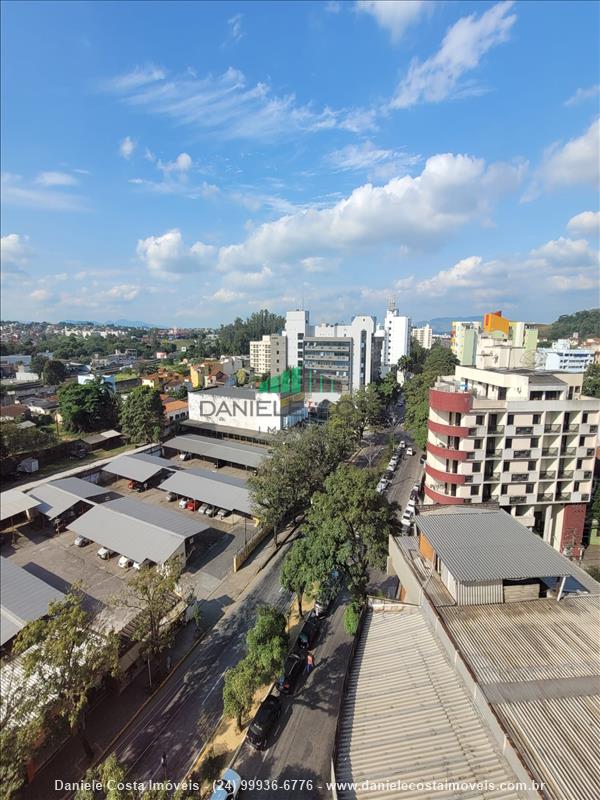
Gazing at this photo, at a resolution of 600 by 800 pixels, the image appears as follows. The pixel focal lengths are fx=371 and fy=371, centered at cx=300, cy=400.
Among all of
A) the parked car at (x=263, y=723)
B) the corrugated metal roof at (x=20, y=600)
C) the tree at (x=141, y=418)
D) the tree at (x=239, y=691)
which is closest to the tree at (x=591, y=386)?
the tree at (x=141, y=418)

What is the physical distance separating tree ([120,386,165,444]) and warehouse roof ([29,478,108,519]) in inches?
353

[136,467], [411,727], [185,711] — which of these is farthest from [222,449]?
[411,727]

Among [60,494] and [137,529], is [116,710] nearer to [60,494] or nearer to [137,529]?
[137,529]

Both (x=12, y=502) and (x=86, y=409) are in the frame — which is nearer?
(x=12, y=502)

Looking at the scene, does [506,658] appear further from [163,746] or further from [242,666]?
[163,746]

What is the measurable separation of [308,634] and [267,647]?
330 centimetres

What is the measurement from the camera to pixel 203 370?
5534cm

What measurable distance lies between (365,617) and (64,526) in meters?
16.4

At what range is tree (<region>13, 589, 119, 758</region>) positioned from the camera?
7141 millimetres

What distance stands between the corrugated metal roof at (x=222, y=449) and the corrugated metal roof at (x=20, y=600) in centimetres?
1409

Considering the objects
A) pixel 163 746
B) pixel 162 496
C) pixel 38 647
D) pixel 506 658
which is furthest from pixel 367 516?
pixel 162 496

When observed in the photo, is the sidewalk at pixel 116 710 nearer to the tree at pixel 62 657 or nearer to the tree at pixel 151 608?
the tree at pixel 151 608

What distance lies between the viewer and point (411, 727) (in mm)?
6875

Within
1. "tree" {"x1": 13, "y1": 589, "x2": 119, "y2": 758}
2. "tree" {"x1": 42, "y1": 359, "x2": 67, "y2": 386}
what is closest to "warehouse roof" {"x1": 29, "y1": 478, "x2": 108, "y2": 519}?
"tree" {"x1": 13, "y1": 589, "x2": 119, "y2": 758}
